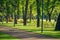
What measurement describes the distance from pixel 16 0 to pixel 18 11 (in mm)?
8723

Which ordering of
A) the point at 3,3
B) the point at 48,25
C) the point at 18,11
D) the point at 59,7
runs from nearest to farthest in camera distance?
1. the point at 59,7
2. the point at 48,25
3. the point at 18,11
4. the point at 3,3

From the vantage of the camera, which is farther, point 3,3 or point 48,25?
point 3,3

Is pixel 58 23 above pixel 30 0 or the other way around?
the other way around

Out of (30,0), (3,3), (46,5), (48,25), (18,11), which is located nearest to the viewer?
(46,5)

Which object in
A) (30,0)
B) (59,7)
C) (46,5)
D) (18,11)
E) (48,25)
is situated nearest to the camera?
(59,7)

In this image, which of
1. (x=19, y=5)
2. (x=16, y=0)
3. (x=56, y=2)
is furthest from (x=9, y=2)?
(x=56, y=2)

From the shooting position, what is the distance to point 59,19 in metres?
41.8

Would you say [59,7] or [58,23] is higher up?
[59,7]

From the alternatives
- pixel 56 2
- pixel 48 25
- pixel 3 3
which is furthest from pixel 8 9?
pixel 56 2

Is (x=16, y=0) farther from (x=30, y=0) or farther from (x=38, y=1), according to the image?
(x=38, y=1)

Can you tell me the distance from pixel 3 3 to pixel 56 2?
1633 inches

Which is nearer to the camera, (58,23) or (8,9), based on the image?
(58,23)

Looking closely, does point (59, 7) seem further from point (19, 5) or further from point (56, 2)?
point (19, 5)

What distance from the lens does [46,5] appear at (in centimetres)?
5253
